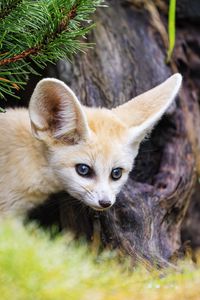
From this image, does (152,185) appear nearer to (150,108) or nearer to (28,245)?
(150,108)

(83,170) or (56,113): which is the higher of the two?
(56,113)

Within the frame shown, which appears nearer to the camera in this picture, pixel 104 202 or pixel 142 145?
pixel 104 202

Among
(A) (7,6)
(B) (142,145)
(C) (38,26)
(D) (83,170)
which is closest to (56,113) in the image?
(D) (83,170)

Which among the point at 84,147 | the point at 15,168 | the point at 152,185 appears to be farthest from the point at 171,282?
the point at 152,185

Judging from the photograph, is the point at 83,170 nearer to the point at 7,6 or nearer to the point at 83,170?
the point at 83,170

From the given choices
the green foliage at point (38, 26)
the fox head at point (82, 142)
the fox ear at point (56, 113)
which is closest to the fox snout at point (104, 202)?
the fox head at point (82, 142)
